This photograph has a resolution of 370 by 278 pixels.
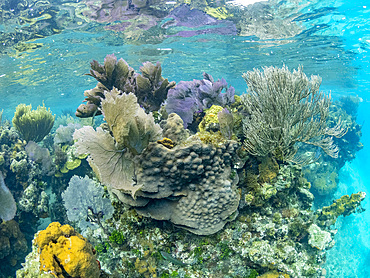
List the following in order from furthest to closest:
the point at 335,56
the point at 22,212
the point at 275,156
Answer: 1. the point at 335,56
2. the point at 22,212
3. the point at 275,156

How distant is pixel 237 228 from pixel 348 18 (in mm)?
15827

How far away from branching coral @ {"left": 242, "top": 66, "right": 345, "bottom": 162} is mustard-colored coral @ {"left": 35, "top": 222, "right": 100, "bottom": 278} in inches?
135

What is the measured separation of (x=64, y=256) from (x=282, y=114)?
14.5 feet

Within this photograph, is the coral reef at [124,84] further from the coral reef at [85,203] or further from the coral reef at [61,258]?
the coral reef at [61,258]

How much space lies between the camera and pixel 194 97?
5.71m

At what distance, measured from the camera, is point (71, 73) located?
77.7ft

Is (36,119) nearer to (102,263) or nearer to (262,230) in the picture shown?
(102,263)

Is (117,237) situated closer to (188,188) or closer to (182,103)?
(188,188)

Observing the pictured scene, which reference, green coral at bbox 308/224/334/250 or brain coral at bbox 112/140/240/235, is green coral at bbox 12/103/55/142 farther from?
green coral at bbox 308/224/334/250

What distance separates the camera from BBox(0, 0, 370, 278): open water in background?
11930 mm

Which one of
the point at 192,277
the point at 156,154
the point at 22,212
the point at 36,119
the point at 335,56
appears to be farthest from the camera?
the point at 335,56

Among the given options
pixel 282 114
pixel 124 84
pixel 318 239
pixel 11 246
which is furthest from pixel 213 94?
pixel 11 246

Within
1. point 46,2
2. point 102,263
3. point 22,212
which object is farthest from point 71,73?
point 102,263


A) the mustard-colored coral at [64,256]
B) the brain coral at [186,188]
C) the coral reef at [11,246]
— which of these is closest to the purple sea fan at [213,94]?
the brain coral at [186,188]
